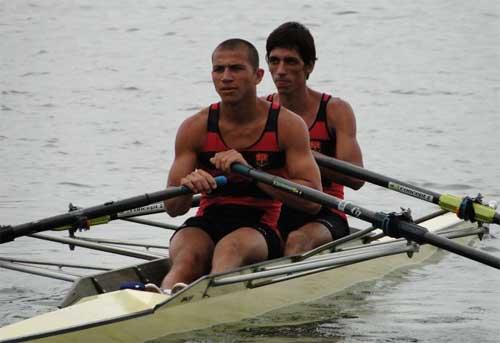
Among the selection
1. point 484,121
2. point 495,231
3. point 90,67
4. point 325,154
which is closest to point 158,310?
point 325,154

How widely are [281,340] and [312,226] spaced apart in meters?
1.14

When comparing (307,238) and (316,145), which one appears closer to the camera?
(307,238)

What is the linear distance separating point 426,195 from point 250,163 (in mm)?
1422

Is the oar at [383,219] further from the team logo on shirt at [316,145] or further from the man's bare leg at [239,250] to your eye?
the team logo on shirt at [316,145]

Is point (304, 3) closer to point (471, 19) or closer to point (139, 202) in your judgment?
point (471, 19)

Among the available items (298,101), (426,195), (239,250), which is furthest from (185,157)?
(426,195)

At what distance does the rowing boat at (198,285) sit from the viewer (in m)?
7.86

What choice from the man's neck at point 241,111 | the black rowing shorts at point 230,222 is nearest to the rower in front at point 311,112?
the black rowing shorts at point 230,222

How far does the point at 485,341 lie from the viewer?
9609mm

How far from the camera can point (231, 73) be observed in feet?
29.9

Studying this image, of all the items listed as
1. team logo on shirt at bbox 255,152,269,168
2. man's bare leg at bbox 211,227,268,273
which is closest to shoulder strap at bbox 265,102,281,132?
team logo on shirt at bbox 255,152,269,168

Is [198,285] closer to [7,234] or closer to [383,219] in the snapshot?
[383,219]

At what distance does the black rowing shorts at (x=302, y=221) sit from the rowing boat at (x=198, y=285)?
15cm

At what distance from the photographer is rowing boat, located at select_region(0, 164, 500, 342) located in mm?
7855
